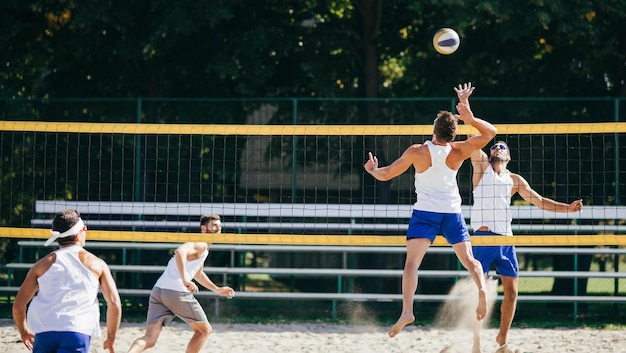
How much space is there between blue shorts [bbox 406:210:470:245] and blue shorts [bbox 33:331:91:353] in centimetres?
304

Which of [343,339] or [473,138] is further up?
[473,138]

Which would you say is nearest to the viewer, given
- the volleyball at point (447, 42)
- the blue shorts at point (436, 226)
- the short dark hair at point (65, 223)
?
the short dark hair at point (65, 223)

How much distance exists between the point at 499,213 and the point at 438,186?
1508 millimetres

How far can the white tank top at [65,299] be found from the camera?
18.7 feet

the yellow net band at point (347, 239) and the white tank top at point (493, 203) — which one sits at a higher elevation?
the white tank top at point (493, 203)

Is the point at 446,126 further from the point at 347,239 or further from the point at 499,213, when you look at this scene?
the point at 347,239

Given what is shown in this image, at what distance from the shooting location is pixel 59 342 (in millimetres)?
5703

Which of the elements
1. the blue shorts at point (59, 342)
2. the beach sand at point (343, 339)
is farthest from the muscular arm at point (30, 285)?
the beach sand at point (343, 339)

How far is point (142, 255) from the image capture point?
1338 centimetres

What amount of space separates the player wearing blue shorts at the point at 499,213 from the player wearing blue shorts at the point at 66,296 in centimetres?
412

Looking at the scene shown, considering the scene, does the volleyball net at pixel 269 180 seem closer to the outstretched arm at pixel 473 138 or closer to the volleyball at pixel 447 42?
the volleyball at pixel 447 42

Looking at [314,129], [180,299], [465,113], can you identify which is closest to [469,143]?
[465,113]

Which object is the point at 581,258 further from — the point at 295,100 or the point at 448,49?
the point at 448,49

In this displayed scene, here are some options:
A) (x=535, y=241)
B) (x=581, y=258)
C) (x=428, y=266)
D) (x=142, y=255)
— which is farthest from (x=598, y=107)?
(x=142, y=255)
